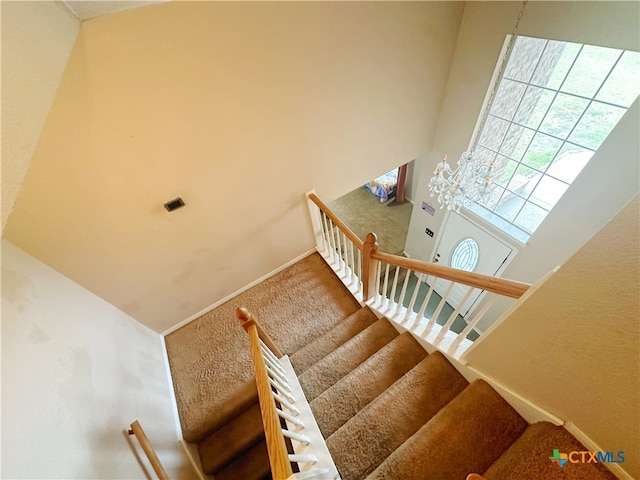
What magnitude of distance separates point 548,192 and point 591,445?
2284 mm

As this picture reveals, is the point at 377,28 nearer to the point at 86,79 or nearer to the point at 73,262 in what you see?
the point at 86,79

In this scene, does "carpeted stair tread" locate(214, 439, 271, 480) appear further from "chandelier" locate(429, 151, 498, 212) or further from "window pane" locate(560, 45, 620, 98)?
"window pane" locate(560, 45, 620, 98)

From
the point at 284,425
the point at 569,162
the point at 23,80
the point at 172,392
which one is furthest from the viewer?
the point at 569,162

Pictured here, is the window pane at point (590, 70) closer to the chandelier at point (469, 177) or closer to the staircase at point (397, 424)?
the chandelier at point (469, 177)

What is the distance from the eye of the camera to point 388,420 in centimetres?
155

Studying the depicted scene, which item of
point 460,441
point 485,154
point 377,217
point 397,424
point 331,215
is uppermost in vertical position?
point 377,217

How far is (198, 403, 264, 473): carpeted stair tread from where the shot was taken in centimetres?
199

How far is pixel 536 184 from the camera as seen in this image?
8.80 feet

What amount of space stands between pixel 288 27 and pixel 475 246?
124 inches

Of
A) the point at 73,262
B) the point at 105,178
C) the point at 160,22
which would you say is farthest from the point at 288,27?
the point at 73,262

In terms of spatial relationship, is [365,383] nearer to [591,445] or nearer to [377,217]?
[591,445]

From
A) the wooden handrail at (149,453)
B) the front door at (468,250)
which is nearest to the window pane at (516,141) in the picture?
the front door at (468,250)

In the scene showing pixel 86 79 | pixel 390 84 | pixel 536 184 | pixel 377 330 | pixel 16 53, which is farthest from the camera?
pixel 536 184

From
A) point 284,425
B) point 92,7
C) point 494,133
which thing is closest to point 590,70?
point 494,133
